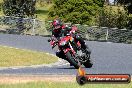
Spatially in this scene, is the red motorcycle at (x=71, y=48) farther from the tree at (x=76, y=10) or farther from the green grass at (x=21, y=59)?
the tree at (x=76, y=10)

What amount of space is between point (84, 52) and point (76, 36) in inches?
15.6

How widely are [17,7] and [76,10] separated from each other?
5.60 metres

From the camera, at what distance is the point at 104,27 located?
128ft

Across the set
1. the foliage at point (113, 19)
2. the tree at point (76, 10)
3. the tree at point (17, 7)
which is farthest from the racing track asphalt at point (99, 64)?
the tree at point (17, 7)

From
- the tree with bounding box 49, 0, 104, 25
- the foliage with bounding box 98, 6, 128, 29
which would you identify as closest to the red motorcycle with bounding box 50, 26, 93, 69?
the foliage with bounding box 98, 6, 128, 29

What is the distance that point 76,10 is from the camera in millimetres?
44188

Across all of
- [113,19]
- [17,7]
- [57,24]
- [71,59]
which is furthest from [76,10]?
[71,59]

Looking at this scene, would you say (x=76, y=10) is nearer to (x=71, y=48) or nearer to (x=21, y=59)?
(x=21, y=59)

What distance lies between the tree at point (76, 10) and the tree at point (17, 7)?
236 cm

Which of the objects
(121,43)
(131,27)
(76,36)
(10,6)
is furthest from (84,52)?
(10,6)

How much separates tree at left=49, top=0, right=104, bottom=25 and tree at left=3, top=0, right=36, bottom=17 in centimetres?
236

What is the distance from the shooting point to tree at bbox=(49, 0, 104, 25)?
43.5m

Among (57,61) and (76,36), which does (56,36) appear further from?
(57,61)

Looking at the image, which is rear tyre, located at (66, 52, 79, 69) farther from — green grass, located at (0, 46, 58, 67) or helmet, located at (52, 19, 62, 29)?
green grass, located at (0, 46, 58, 67)
